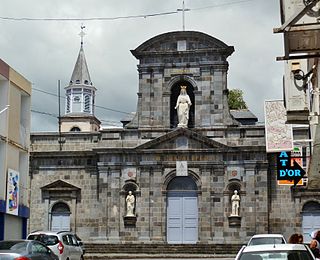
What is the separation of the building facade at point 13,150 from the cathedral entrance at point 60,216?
1372 cm

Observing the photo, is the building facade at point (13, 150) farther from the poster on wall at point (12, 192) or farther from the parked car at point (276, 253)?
the parked car at point (276, 253)

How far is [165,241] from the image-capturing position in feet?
134

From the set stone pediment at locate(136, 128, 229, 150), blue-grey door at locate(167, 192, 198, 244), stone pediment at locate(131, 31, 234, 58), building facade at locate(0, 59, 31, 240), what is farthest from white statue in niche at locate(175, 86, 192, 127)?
building facade at locate(0, 59, 31, 240)

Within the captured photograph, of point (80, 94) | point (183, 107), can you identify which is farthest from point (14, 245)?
point (80, 94)

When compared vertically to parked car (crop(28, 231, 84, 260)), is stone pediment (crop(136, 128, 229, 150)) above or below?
above

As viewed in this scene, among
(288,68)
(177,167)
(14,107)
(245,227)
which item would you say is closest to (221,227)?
(245,227)

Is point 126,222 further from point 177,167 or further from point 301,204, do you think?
point 301,204

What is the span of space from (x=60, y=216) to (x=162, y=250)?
755 centimetres

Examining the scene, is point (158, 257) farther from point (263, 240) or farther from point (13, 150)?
point (263, 240)

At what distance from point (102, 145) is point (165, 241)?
7.01 meters

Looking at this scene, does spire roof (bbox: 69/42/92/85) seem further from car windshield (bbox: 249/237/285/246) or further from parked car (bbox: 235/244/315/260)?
parked car (bbox: 235/244/315/260)

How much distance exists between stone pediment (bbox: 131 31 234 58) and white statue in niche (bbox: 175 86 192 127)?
2696 millimetres

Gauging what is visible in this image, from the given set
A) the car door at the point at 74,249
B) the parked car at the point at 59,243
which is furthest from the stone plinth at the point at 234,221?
the parked car at the point at 59,243

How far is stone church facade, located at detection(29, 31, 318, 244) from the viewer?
40625 mm
